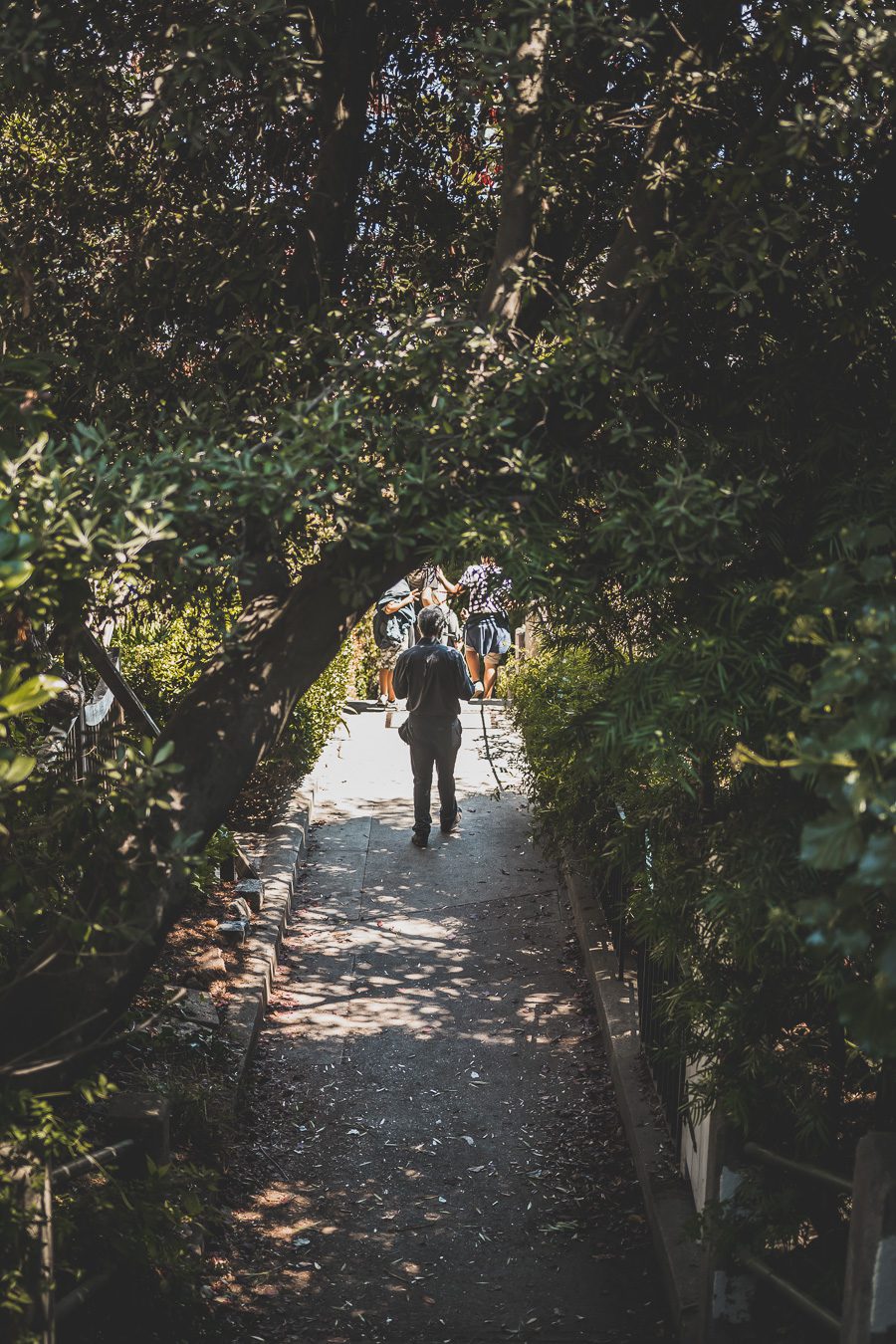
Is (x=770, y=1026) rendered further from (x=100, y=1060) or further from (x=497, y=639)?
(x=497, y=639)

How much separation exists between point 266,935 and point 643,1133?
9.98 feet

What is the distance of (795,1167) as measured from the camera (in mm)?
3385

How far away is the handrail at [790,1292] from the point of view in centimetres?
318

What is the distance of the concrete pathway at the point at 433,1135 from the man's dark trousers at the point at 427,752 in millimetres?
546

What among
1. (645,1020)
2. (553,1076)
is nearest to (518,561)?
(645,1020)

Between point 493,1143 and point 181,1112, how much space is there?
160 centimetres

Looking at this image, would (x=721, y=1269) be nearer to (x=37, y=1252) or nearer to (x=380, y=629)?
(x=37, y=1252)

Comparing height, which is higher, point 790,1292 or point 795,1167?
point 795,1167

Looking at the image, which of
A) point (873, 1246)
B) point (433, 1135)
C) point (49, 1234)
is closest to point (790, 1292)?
point (873, 1246)

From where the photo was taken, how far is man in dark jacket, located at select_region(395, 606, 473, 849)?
9.55 m

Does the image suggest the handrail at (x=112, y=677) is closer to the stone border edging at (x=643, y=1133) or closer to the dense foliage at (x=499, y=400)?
the dense foliage at (x=499, y=400)

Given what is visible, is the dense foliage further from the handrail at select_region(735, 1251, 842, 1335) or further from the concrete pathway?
the concrete pathway

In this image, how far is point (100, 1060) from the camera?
492 cm

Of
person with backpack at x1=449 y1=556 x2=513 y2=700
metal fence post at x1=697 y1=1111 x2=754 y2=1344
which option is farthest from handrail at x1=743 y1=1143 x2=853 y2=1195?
person with backpack at x1=449 y1=556 x2=513 y2=700
